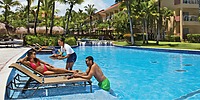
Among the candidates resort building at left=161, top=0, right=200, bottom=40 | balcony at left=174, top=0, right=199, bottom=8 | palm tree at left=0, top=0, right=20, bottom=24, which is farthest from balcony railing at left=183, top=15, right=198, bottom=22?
palm tree at left=0, top=0, right=20, bottom=24

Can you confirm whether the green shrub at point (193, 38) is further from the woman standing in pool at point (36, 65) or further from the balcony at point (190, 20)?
the woman standing in pool at point (36, 65)

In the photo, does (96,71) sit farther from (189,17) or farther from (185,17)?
(189,17)

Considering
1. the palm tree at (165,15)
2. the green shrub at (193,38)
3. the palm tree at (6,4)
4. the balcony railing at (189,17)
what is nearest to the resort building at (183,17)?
the balcony railing at (189,17)

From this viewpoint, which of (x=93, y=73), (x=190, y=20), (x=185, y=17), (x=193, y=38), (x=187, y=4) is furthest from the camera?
(x=187, y=4)

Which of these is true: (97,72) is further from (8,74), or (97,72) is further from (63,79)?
(8,74)

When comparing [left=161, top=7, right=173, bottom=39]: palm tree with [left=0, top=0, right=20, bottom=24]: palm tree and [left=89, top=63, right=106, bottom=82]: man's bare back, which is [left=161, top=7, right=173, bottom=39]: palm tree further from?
[left=89, top=63, right=106, bottom=82]: man's bare back

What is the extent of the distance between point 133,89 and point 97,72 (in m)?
1.77

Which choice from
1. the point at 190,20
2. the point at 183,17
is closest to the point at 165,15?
the point at 183,17

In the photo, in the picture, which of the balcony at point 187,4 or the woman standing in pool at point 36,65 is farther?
the balcony at point 187,4

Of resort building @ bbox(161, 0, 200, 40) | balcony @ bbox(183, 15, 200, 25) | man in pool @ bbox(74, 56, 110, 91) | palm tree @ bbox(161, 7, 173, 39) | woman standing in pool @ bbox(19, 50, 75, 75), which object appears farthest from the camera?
resort building @ bbox(161, 0, 200, 40)

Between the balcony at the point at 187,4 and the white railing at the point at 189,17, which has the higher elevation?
the balcony at the point at 187,4

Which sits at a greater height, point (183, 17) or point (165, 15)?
point (165, 15)

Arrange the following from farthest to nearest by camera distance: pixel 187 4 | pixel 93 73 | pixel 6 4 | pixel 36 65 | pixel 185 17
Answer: pixel 6 4 → pixel 187 4 → pixel 185 17 → pixel 36 65 → pixel 93 73

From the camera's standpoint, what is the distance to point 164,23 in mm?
41375
